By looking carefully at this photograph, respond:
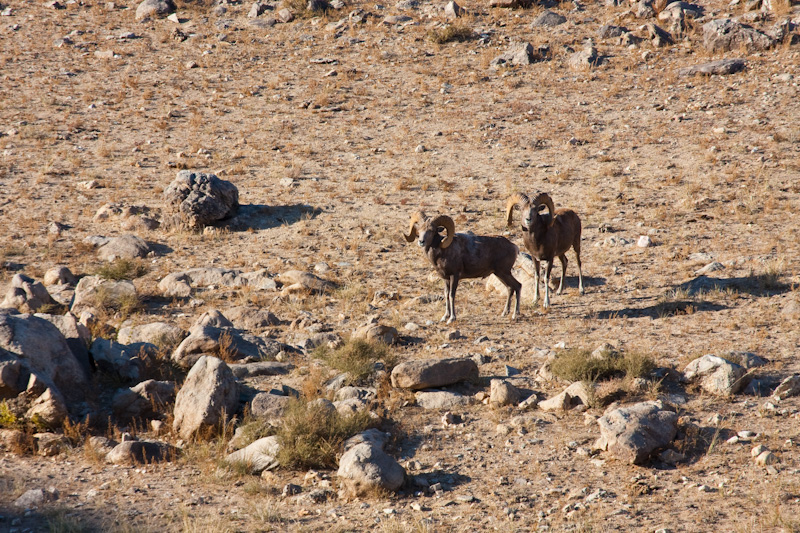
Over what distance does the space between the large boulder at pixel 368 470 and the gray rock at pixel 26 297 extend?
880 centimetres

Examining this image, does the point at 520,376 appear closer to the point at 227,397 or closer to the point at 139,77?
the point at 227,397

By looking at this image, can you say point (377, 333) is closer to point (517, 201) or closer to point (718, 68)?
point (517, 201)

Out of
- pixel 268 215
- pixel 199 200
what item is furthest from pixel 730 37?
pixel 199 200

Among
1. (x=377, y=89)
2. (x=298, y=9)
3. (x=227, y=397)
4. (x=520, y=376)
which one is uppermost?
(x=298, y=9)

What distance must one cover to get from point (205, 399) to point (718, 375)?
722 cm

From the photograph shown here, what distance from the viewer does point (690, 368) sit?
9703 mm

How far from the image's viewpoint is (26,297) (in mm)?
13273

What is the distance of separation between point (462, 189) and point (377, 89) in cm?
1012

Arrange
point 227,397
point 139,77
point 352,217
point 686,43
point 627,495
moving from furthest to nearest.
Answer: point 139,77 → point 686,43 → point 352,217 → point 227,397 → point 627,495

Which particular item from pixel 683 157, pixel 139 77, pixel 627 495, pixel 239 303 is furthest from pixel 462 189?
pixel 139 77

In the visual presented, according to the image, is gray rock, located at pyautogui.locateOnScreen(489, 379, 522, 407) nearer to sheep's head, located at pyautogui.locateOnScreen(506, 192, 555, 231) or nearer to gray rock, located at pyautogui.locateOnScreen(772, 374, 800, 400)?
gray rock, located at pyautogui.locateOnScreen(772, 374, 800, 400)

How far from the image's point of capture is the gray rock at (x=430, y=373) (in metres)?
9.91

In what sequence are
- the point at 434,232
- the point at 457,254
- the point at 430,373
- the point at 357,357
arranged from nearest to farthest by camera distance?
the point at 430,373 → the point at 357,357 → the point at 434,232 → the point at 457,254

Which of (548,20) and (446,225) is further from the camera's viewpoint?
(548,20)
